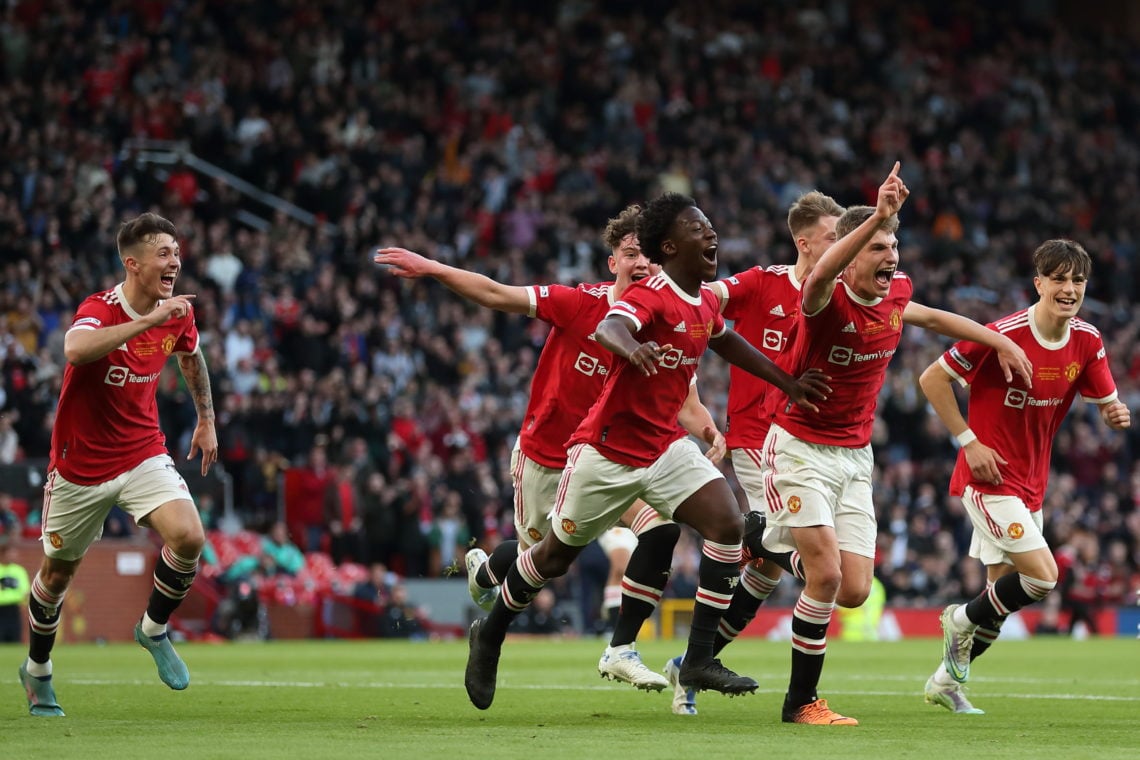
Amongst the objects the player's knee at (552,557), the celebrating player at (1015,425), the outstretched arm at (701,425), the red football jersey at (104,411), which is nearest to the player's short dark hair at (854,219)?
the celebrating player at (1015,425)

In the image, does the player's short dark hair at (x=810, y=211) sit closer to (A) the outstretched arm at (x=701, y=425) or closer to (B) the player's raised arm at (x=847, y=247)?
(A) the outstretched arm at (x=701, y=425)

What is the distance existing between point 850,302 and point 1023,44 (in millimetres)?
31268

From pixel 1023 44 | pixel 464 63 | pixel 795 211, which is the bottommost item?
pixel 795 211

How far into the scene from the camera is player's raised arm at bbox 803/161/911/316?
26.5 feet

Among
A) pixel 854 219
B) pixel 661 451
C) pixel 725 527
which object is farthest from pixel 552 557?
pixel 854 219

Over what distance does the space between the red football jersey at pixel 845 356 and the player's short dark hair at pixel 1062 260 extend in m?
1.13

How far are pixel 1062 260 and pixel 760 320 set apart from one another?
70.9 inches

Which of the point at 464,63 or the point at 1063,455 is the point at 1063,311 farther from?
the point at 464,63

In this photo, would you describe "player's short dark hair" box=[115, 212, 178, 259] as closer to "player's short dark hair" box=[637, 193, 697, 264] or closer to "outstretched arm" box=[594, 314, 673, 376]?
"player's short dark hair" box=[637, 193, 697, 264]

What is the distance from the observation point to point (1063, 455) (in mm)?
29234

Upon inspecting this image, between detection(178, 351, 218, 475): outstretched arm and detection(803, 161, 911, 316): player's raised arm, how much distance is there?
12.3 ft

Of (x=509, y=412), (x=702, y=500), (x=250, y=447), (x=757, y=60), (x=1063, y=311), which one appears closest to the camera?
(x=702, y=500)

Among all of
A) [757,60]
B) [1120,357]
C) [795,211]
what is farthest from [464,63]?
[795,211]

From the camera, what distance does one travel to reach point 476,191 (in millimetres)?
28328
